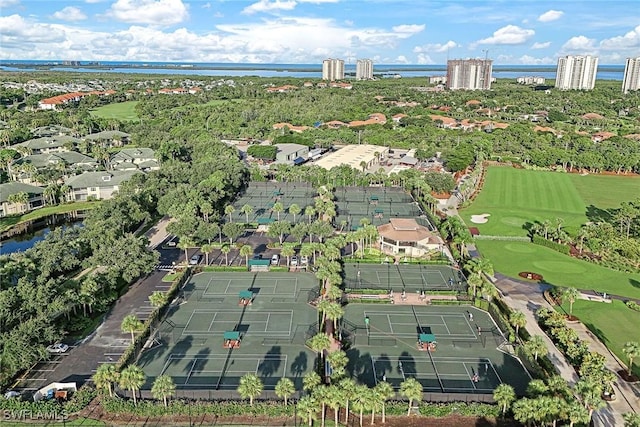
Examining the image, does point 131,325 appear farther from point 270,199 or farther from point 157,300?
point 270,199

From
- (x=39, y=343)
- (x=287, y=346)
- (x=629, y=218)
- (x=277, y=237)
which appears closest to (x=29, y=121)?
(x=277, y=237)

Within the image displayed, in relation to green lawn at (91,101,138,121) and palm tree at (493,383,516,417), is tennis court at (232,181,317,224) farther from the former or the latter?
green lawn at (91,101,138,121)

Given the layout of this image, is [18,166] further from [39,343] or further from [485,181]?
[485,181]

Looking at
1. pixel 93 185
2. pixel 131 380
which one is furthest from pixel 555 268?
pixel 93 185

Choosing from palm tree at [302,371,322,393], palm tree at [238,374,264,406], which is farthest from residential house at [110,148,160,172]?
palm tree at [302,371,322,393]

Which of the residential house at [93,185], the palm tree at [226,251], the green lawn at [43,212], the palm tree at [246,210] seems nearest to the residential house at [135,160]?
the residential house at [93,185]

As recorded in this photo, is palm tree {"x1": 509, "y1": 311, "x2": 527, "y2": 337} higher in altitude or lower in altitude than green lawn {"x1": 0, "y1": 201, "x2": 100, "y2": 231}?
higher
